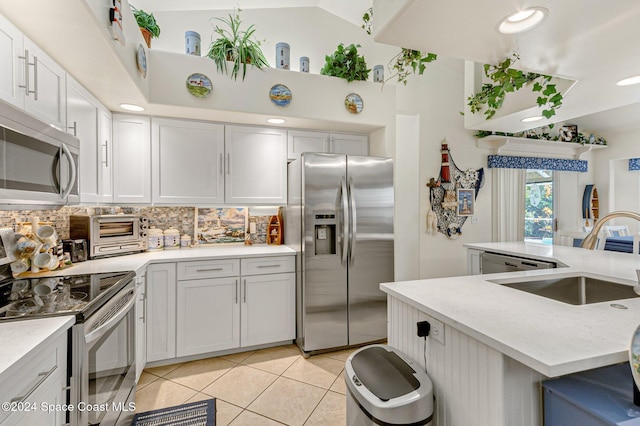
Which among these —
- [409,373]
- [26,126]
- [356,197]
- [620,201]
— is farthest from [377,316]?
[620,201]

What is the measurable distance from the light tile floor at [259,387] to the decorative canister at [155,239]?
107 centimetres

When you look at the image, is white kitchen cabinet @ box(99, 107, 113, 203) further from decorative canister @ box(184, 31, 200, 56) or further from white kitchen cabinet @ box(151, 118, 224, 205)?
decorative canister @ box(184, 31, 200, 56)

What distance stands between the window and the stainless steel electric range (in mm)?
5524

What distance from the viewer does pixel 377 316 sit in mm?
3035

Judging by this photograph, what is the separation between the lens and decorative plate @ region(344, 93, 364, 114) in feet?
10.2

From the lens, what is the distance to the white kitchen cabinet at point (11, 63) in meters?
1.35

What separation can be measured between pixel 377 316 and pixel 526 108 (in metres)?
2.36

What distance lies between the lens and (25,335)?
3.36 feet

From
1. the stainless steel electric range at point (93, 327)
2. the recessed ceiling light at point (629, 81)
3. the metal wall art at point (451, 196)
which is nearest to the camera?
the stainless steel electric range at point (93, 327)

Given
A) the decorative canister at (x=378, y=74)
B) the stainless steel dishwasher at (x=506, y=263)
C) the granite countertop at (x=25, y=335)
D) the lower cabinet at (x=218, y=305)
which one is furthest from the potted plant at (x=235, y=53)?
the stainless steel dishwasher at (x=506, y=263)

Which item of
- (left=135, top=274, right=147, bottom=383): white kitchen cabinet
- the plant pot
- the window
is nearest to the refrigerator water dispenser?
(left=135, top=274, right=147, bottom=383): white kitchen cabinet

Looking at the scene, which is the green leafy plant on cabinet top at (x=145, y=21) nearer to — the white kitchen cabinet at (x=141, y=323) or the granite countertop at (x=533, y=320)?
the white kitchen cabinet at (x=141, y=323)

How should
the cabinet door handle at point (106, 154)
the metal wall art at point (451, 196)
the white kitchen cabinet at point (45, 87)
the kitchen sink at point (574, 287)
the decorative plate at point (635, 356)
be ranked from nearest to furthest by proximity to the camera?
the decorative plate at point (635, 356)
the white kitchen cabinet at point (45, 87)
the kitchen sink at point (574, 287)
the cabinet door handle at point (106, 154)
the metal wall art at point (451, 196)

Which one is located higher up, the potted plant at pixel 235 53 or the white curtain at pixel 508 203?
the potted plant at pixel 235 53
